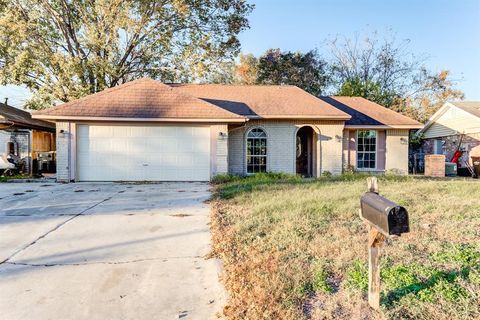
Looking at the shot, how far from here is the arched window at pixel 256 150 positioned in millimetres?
15672

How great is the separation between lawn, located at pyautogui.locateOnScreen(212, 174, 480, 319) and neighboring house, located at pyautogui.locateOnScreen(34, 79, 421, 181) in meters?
6.41

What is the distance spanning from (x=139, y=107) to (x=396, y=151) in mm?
12395

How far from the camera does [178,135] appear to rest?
13.4m

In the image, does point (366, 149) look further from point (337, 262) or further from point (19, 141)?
point (19, 141)

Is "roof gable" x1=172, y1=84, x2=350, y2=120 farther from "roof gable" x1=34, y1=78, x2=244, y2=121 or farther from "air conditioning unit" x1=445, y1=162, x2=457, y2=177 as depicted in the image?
"air conditioning unit" x1=445, y1=162, x2=457, y2=177

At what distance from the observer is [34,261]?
439 centimetres

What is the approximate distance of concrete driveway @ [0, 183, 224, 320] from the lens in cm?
320

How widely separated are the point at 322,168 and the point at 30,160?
13.8m

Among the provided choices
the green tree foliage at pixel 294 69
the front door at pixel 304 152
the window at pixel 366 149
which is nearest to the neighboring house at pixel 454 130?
the window at pixel 366 149

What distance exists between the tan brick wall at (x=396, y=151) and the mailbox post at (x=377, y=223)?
609 inches

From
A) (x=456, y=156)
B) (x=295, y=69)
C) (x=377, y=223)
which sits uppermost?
(x=295, y=69)

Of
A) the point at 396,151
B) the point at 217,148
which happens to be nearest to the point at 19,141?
the point at 217,148

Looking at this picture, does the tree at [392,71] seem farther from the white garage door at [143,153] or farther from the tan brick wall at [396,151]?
the white garage door at [143,153]

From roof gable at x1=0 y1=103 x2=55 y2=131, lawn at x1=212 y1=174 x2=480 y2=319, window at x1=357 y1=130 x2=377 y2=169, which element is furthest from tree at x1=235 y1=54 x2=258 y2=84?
lawn at x1=212 y1=174 x2=480 y2=319
